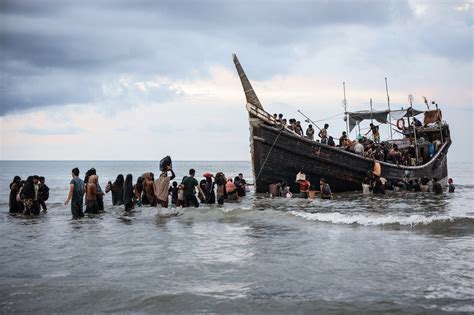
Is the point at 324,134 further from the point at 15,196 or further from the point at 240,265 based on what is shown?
the point at 240,265

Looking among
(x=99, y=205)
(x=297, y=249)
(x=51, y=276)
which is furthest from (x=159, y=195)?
(x=51, y=276)

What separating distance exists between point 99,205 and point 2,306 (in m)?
9.89

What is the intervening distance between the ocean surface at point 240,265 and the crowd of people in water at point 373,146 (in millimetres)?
10024

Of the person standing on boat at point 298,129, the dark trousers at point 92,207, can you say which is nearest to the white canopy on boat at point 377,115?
the person standing on boat at point 298,129

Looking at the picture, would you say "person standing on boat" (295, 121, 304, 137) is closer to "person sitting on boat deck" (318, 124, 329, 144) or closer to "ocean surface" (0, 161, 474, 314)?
"person sitting on boat deck" (318, 124, 329, 144)

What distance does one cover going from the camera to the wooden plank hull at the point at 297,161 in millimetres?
21734

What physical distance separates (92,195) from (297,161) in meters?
10.5

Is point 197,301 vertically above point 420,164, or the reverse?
point 420,164

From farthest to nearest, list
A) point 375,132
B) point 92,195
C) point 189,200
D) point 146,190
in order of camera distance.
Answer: point 375,132, point 146,190, point 189,200, point 92,195

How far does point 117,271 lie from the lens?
23.1 feet

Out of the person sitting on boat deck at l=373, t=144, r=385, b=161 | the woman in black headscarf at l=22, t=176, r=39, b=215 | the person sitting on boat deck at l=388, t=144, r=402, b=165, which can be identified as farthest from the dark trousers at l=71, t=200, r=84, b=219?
the person sitting on boat deck at l=388, t=144, r=402, b=165

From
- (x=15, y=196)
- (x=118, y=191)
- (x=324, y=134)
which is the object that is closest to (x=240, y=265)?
(x=118, y=191)

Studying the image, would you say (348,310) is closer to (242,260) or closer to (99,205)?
(242,260)

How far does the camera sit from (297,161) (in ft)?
71.7
